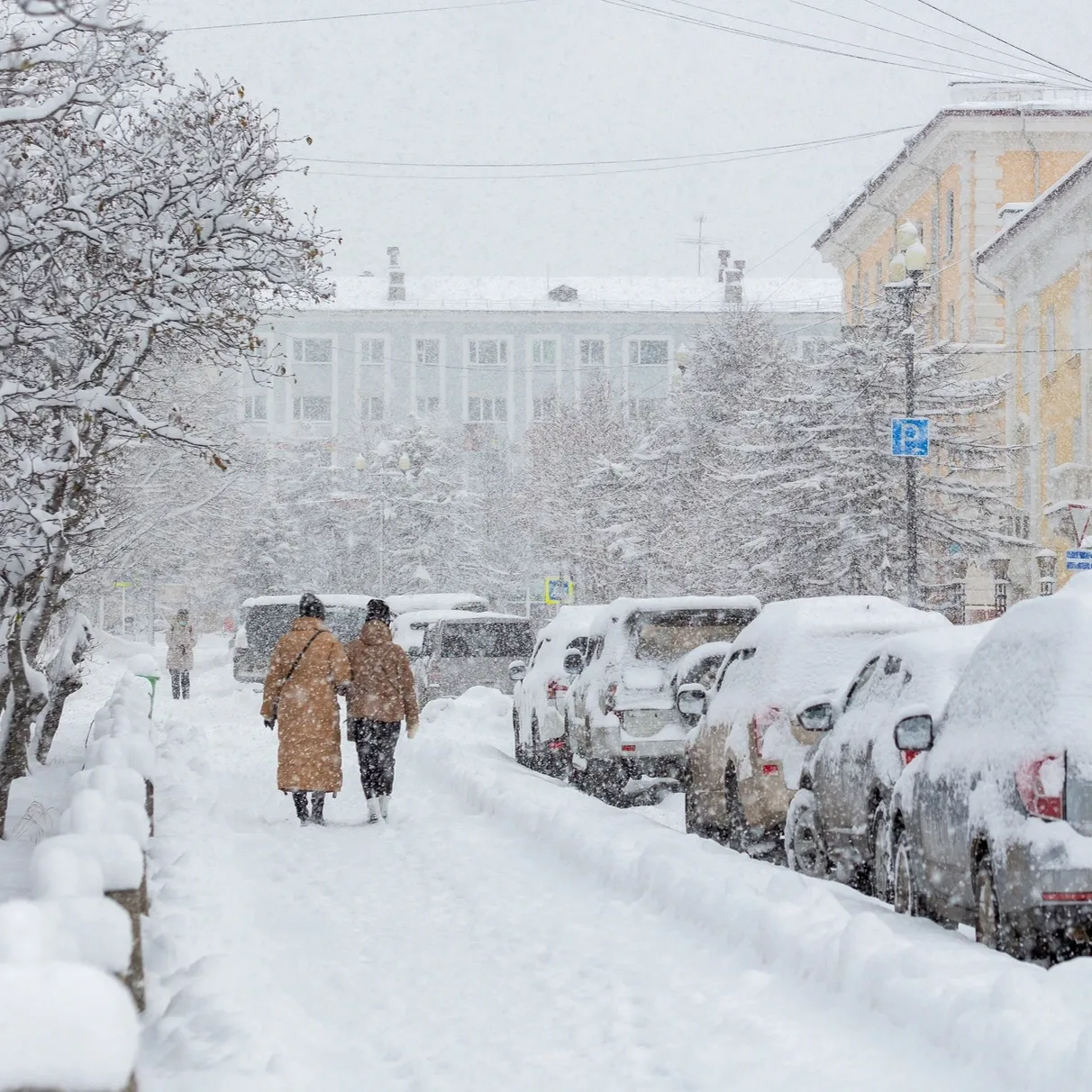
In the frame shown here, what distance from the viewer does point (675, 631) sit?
671 inches

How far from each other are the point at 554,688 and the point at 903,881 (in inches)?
441

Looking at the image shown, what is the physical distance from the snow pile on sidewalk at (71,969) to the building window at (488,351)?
102212mm

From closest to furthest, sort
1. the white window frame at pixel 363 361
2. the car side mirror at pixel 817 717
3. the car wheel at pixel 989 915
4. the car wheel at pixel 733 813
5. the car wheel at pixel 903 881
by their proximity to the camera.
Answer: the car wheel at pixel 989 915 < the car wheel at pixel 903 881 < the car side mirror at pixel 817 717 < the car wheel at pixel 733 813 < the white window frame at pixel 363 361

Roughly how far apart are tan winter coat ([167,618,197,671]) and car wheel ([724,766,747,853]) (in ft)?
88.3

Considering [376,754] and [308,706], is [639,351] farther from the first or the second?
[308,706]

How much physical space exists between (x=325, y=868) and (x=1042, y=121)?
4142 centimetres

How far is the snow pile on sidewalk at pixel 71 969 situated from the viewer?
3244 millimetres

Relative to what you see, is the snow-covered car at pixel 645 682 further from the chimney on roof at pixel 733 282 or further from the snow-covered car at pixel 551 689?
the chimney on roof at pixel 733 282

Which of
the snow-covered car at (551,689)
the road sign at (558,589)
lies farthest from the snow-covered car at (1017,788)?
the road sign at (558,589)

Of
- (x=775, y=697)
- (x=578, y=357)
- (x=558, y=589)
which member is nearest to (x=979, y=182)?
(x=558, y=589)

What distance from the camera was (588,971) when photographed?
7.82m

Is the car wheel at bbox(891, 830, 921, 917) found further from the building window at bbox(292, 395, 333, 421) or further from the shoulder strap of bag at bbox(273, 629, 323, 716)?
the building window at bbox(292, 395, 333, 421)

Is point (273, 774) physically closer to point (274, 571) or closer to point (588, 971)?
point (588, 971)

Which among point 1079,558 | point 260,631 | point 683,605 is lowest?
point 260,631
